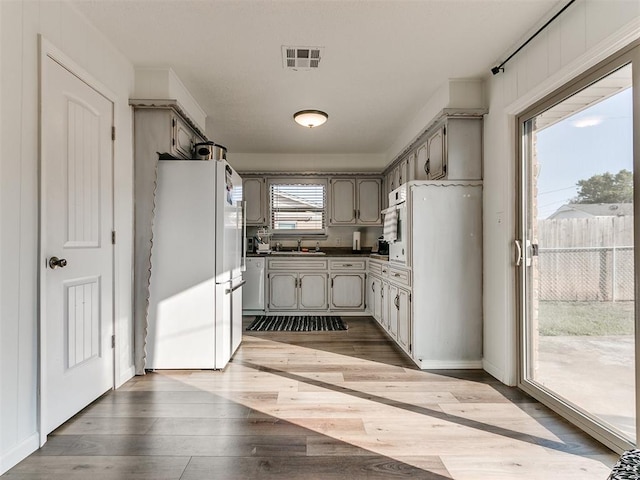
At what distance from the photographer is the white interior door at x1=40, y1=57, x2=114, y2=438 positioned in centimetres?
201

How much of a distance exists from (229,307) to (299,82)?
2073 mm

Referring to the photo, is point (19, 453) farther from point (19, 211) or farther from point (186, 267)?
point (186, 267)

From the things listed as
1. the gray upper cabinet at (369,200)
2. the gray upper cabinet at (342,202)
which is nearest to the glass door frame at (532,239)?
the gray upper cabinet at (369,200)

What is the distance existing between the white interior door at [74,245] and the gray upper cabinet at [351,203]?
3.54 metres

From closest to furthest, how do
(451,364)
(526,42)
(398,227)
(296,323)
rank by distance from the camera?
(526,42), (451,364), (398,227), (296,323)

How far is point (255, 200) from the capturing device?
571cm

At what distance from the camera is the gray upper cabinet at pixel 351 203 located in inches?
226

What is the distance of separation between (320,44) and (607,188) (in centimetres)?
200

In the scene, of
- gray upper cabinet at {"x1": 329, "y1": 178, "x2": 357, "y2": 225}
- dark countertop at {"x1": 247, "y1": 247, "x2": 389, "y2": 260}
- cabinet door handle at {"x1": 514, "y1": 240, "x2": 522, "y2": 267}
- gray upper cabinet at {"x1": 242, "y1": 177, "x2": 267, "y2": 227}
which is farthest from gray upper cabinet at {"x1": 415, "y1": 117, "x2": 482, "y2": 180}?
gray upper cabinet at {"x1": 242, "y1": 177, "x2": 267, "y2": 227}

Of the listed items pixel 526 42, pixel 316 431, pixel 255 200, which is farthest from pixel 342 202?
pixel 316 431

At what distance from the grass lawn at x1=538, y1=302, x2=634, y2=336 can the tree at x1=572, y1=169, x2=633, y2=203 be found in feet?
1.80

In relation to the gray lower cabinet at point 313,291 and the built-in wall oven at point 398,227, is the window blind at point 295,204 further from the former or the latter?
the built-in wall oven at point 398,227

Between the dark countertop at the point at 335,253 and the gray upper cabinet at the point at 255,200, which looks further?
the gray upper cabinet at the point at 255,200

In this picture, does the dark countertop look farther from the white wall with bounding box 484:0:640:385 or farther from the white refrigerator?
the white refrigerator
